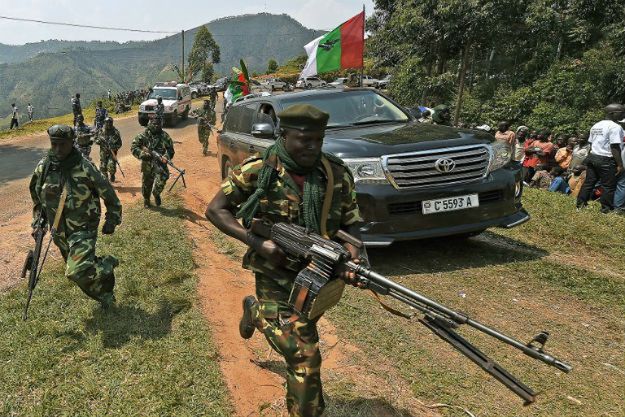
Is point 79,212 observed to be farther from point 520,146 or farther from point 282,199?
point 520,146

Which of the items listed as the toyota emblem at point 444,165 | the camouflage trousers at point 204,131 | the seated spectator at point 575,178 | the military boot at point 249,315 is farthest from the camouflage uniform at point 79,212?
the camouflage trousers at point 204,131

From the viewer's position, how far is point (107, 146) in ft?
32.1

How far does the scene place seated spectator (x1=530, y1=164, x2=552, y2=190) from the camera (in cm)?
926

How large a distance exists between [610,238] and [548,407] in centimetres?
371

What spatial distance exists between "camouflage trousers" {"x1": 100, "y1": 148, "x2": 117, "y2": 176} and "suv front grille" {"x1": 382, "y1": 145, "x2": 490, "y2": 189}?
758 cm

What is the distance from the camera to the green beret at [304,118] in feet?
7.20

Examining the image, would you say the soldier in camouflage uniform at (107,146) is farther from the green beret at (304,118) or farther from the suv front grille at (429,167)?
the green beret at (304,118)

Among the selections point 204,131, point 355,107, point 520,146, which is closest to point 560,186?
point 520,146

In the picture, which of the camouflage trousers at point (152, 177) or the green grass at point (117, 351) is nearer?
the green grass at point (117, 351)

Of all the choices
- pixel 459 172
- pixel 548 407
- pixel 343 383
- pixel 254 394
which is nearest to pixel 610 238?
pixel 459 172

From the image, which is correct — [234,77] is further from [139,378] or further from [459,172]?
[139,378]

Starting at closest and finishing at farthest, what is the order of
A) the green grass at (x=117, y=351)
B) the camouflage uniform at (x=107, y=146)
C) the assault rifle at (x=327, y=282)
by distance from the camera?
the assault rifle at (x=327, y=282) < the green grass at (x=117, y=351) < the camouflage uniform at (x=107, y=146)

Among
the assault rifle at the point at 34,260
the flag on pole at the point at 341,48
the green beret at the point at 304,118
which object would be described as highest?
the flag on pole at the point at 341,48

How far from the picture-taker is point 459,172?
4.61 m
